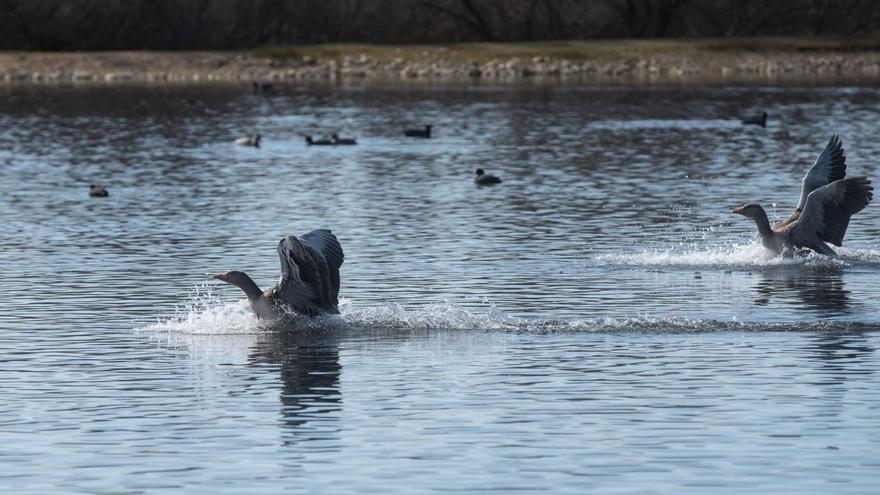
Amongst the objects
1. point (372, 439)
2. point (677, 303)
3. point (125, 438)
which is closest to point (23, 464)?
point (125, 438)

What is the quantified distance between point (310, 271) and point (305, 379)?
10.0ft

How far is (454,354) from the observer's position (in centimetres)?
2588

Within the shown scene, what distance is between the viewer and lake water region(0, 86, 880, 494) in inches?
771

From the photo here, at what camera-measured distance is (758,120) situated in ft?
247

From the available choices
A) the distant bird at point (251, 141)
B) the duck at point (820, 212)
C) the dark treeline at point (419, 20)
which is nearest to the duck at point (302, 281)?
the duck at point (820, 212)

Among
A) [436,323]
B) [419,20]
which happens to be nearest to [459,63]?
[419,20]

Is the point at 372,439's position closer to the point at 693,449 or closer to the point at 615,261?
the point at 693,449

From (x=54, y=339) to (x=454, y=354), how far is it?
5778 millimetres

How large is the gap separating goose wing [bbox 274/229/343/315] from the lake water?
0.47 metres

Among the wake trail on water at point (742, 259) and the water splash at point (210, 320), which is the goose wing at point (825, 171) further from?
the water splash at point (210, 320)

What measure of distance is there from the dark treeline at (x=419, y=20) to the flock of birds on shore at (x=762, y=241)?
94.0 meters

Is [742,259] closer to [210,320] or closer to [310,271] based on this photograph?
[210,320]

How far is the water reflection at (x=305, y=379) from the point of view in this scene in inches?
839

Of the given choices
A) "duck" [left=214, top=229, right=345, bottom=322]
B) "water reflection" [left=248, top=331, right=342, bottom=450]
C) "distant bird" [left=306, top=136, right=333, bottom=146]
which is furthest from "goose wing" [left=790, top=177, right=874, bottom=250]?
"distant bird" [left=306, top=136, right=333, bottom=146]
